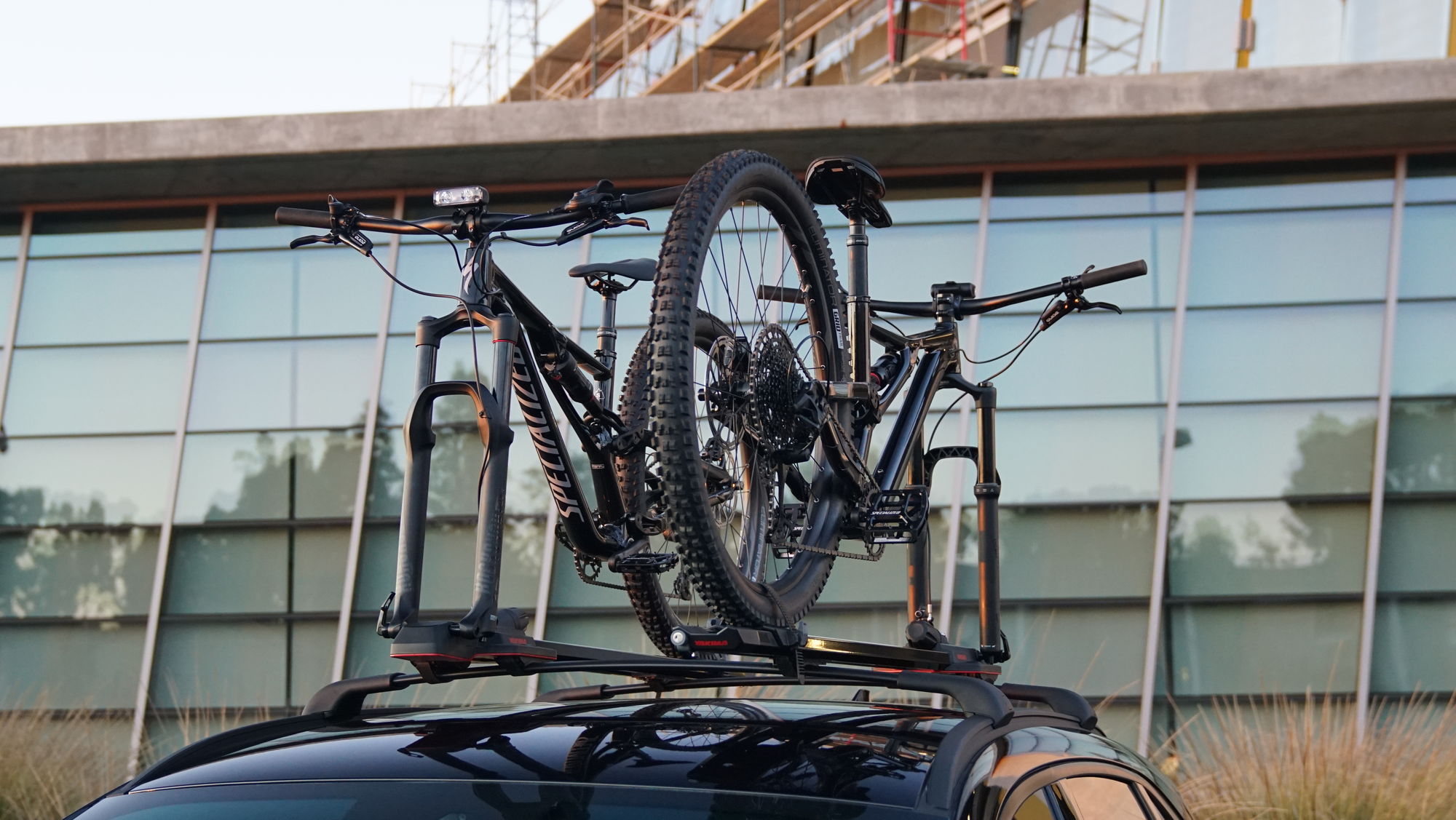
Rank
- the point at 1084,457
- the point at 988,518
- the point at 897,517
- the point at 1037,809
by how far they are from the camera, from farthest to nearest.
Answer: the point at 1084,457, the point at 988,518, the point at 897,517, the point at 1037,809

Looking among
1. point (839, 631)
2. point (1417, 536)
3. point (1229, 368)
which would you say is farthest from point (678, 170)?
point (1417, 536)

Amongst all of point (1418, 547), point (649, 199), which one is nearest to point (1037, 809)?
point (649, 199)

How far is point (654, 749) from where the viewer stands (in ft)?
6.93

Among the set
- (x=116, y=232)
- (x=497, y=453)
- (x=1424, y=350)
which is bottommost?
(x=497, y=453)

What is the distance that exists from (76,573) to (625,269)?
11800 mm

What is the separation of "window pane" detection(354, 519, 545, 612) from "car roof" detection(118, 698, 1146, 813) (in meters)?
10.5

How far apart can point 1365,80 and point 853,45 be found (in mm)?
7860

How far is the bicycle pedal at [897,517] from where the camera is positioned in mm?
3998

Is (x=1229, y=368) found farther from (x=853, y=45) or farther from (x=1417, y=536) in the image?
(x=853, y=45)

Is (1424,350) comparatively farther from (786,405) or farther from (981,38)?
(786,405)

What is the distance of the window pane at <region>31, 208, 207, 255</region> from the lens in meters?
14.2

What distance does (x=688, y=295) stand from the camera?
3.25m

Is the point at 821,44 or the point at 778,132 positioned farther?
the point at 821,44

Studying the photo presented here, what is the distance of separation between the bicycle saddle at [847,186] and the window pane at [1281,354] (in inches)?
365
